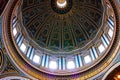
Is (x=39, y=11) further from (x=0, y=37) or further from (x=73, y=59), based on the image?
(x=0, y=37)

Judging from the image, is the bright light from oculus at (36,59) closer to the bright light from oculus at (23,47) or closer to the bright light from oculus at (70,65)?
the bright light from oculus at (23,47)

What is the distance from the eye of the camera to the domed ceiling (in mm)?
25016

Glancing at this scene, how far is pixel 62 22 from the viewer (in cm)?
2688

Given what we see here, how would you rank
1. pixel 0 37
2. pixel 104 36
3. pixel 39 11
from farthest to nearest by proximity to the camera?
1. pixel 39 11
2. pixel 104 36
3. pixel 0 37

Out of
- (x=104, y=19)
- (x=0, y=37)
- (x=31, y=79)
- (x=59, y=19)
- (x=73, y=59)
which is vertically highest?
(x=59, y=19)

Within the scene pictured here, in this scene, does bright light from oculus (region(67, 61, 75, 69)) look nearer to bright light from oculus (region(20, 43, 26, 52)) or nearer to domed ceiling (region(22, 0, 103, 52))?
domed ceiling (region(22, 0, 103, 52))

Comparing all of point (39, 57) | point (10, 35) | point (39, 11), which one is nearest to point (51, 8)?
point (39, 11)

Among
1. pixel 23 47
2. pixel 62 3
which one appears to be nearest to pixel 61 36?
pixel 62 3

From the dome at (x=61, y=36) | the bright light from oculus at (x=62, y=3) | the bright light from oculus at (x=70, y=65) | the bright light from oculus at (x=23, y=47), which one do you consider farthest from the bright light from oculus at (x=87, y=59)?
the bright light from oculus at (x=62, y=3)

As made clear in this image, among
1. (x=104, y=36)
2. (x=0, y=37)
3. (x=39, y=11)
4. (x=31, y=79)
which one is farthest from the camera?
(x=39, y=11)

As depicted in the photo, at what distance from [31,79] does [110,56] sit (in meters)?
5.88

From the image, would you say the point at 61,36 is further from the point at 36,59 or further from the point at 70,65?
the point at 36,59

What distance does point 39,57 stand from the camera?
23609 millimetres

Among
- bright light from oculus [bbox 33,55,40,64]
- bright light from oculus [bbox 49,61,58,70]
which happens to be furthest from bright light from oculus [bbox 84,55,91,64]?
bright light from oculus [bbox 33,55,40,64]
